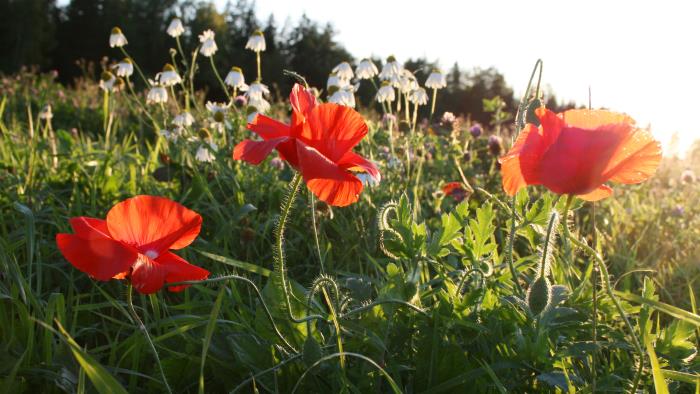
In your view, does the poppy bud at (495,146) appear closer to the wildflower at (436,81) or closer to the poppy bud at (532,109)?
the wildflower at (436,81)

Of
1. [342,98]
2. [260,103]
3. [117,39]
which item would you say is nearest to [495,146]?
[342,98]

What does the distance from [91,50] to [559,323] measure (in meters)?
40.6

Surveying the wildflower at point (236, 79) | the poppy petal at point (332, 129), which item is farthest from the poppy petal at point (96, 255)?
the wildflower at point (236, 79)

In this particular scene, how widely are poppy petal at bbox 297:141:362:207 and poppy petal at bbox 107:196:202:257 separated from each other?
21 centimetres

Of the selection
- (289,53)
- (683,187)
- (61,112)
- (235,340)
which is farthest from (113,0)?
(235,340)

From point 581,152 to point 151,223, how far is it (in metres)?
0.67

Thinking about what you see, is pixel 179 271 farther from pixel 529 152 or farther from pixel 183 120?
pixel 183 120

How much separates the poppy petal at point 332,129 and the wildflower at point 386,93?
210 centimetres

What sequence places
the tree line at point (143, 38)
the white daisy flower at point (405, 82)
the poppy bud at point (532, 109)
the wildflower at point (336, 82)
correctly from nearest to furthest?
the poppy bud at point (532, 109) → the white daisy flower at point (405, 82) → the wildflower at point (336, 82) → the tree line at point (143, 38)

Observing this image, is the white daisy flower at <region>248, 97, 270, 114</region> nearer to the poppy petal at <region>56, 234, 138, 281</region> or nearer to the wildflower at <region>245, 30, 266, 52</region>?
the wildflower at <region>245, 30, 266, 52</region>

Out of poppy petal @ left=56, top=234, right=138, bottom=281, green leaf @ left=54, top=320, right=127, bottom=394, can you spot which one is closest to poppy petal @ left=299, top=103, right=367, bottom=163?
poppy petal @ left=56, top=234, right=138, bottom=281

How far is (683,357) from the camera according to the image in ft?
3.96

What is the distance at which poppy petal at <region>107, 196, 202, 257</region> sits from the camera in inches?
40.3

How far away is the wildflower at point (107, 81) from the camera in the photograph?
140 inches
